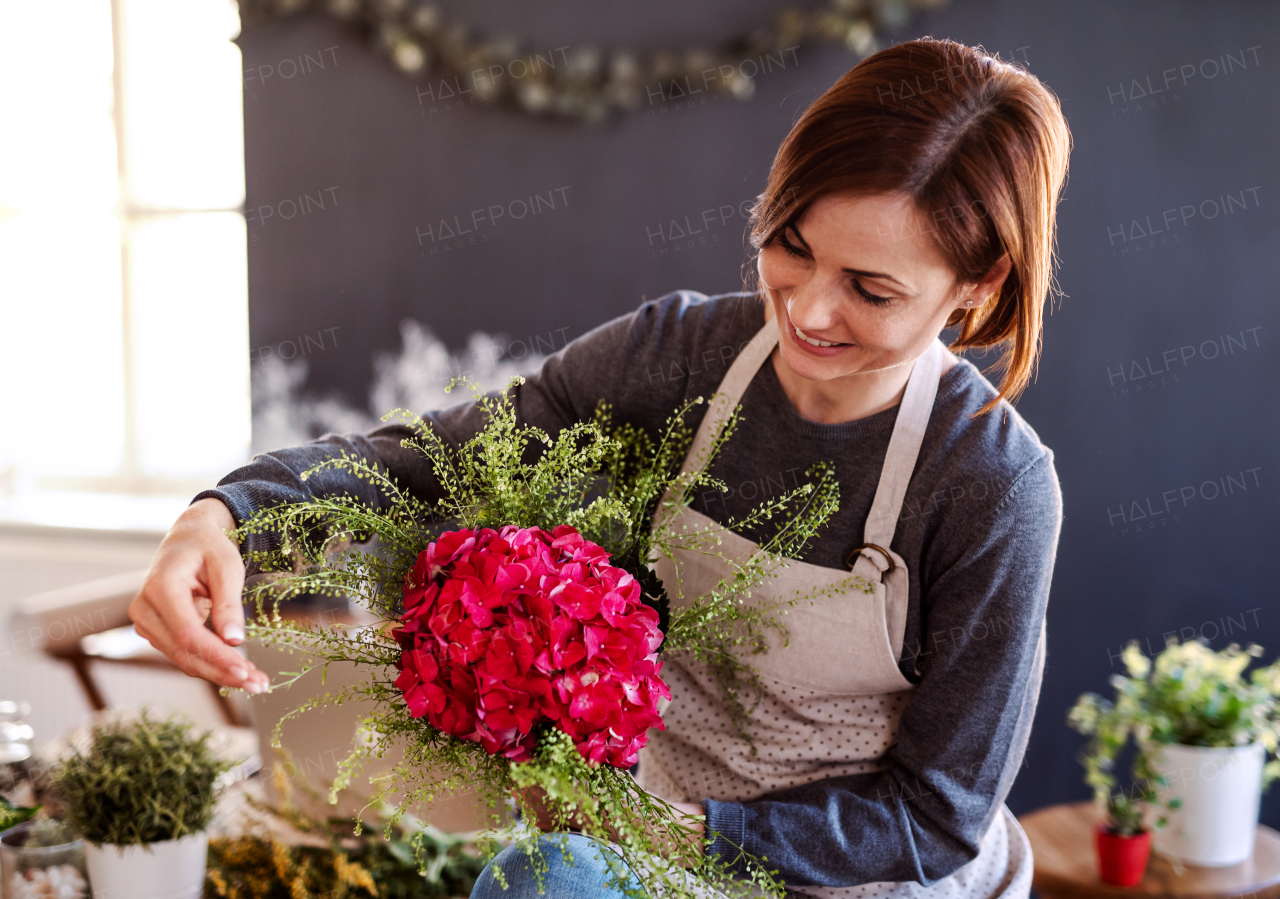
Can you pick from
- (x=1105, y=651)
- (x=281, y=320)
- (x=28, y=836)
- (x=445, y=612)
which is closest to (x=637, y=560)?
(x=445, y=612)

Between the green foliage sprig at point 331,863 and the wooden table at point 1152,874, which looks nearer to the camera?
the green foliage sprig at point 331,863

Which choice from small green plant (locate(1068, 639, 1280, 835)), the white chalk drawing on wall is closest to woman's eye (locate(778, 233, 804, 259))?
small green plant (locate(1068, 639, 1280, 835))

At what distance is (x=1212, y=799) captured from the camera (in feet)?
5.84

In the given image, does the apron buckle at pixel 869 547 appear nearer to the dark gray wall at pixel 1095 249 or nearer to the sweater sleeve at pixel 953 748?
the sweater sleeve at pixel 953 748

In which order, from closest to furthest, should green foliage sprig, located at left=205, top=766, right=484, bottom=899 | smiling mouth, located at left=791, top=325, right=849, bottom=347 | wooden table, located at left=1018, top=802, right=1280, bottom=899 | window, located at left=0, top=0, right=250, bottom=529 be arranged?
smiling mouth, located at left=791, top=325, right=849, bottom=347 → green foliage sprig, located at left=205, top=766, right=484, bottom=899 → wooden table, located at left=1018, top=802, right=1280, bottom=899 → window, located at left=0, top=0, right=250, bottom=529

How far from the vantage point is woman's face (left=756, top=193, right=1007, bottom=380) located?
0.94 metres

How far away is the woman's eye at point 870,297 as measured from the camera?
3.19ft

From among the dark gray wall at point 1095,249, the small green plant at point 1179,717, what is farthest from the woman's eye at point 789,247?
the dark gray wall at point 1095,249

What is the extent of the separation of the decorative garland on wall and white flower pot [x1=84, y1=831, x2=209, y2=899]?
195 cm

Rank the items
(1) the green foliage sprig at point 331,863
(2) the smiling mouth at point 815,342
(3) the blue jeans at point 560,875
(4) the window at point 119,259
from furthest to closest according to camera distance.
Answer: (4) the window at point 119,259 < (1) the green foliage sprig at point 331,863 < (2) the smiling mouth at point 815,342 < (3) the blue jeans at point 560,875

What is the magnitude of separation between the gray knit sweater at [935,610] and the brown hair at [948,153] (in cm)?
18

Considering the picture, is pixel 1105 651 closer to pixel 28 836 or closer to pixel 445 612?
pixel 445 612

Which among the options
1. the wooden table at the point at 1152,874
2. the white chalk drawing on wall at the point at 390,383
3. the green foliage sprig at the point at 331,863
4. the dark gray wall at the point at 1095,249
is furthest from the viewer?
the white chalk drawing on wall at the point at 390,383

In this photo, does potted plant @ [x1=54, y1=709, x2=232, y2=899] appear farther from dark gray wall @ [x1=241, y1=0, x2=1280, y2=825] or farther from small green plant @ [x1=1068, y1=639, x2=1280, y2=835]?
dark gray wall @ [x1=241, y1=0, x2=1280, y2=825]
